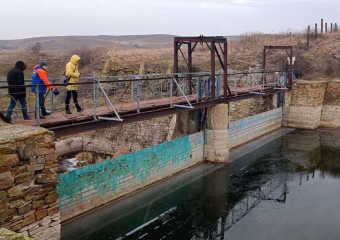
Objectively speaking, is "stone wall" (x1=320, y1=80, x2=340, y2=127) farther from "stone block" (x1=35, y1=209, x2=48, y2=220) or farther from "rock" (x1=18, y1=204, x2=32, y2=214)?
"rock" (x1=18, y1=204, x2=32, y2=214)

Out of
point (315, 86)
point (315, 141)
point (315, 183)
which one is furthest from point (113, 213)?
point (315, 86)

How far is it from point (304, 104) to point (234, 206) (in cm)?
1316

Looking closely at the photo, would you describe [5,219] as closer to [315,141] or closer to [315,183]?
[315,183]

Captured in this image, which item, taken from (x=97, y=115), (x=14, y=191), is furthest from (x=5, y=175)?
(x=97, y=115)

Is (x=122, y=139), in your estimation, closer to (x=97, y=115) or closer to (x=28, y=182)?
(x=97, y=115)

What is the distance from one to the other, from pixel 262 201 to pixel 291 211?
1076mm

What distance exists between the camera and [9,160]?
6383 mm

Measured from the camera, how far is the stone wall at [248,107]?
2180 cm

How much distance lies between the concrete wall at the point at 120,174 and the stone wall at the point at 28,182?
233cm

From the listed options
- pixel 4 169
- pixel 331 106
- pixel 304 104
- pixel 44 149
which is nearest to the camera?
pixel 4 169

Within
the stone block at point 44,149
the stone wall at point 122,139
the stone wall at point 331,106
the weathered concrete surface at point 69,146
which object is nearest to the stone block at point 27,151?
the stone block at point 44,149

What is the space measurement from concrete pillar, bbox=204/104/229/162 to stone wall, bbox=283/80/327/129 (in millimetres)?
9223

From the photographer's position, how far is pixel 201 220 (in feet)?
33.9

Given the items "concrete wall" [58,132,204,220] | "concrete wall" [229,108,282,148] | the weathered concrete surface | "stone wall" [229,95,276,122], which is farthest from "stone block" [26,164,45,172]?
"stone wall" [229,95,276,122]
